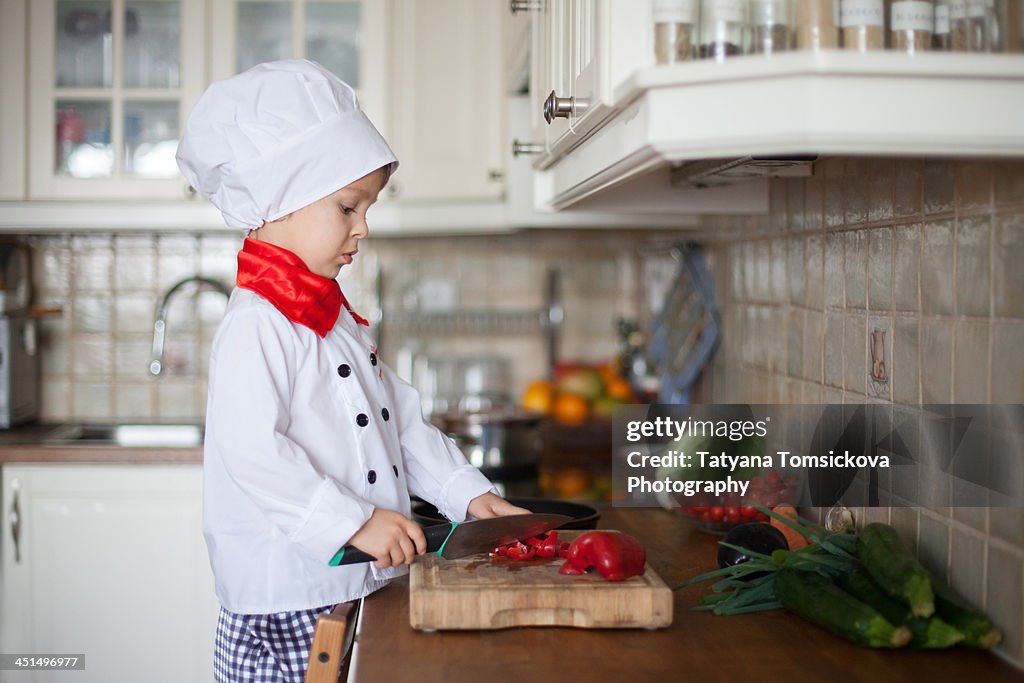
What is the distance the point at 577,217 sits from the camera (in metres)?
2.18

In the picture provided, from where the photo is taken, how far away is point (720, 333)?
2.25 m

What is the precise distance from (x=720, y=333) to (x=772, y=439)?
438mm

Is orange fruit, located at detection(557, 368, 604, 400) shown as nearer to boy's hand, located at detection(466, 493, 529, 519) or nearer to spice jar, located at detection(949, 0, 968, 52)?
boy's hand, located at detection(466, 493, 529, 519)

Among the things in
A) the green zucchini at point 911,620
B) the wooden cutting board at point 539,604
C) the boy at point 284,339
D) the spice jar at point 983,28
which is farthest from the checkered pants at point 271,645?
the spice jar at point 983,28

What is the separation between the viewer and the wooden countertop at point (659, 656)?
1.05 metres

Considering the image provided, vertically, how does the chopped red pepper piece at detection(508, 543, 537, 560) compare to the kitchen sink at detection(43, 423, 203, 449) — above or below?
below

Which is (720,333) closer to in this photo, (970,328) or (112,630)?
(970,328)

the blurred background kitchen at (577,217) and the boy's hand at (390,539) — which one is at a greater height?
the blurred background kitchen at (577,217)

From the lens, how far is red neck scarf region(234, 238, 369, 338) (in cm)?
136

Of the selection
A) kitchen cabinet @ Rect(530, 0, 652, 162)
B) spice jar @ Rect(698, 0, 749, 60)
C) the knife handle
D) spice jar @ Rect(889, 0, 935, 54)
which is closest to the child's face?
kitchen cabinet @ Rect(530, 0, 652, 162)

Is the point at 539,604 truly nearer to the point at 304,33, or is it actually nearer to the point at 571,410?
the point at 571,410

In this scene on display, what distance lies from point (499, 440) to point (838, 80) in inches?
64.3

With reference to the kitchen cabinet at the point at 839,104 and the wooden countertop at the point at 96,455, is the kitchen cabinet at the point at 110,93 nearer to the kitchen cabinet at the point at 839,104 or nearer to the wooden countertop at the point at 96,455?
the wooden countertop at the point at 96,455

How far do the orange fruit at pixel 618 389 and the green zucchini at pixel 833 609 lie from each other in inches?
60.8
